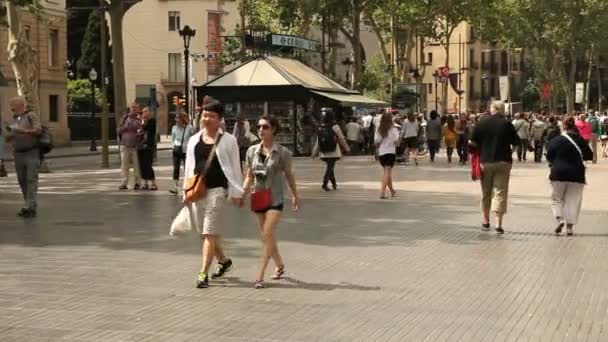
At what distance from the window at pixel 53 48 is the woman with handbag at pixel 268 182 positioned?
45.1 m

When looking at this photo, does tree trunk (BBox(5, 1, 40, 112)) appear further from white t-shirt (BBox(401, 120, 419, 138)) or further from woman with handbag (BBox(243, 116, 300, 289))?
woman with handbag (BBox(243, 116, 300, 289))

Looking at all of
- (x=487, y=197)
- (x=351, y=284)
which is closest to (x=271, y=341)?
(x=351, y=284)

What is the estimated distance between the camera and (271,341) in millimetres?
7113

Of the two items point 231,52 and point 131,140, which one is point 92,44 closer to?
point 231,52

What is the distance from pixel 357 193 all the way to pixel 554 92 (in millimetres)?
64312

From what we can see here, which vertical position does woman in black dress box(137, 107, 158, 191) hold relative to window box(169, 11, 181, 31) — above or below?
below

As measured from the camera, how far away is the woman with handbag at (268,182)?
31.2 feet

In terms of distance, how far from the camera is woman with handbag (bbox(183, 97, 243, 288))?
9250mm

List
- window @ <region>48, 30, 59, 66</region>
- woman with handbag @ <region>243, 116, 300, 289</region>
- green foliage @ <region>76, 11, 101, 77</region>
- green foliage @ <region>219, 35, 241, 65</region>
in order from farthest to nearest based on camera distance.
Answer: green foliage @ <region>76, 11, 101, 77</region>, green foliage @ <region>219, 35, 241, 65</region>, window @ <region>48, 30, 59, 66</region>, woman with handbag @ <region>243, 116, 300, 289</region>

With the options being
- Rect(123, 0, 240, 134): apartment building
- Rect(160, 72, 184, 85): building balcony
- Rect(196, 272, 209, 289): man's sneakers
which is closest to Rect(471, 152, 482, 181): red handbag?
Rect(196, 272, 209, 289): man's sneakers

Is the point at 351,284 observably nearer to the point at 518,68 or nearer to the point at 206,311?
the point at 206,311

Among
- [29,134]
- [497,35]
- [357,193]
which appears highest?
[497,35]

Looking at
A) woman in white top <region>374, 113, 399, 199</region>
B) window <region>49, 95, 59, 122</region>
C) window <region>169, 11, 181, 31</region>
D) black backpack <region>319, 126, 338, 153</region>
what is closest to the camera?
woman in white top <region>374, 113, 399, 199</region>

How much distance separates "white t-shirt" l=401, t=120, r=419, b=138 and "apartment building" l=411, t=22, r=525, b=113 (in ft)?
232
